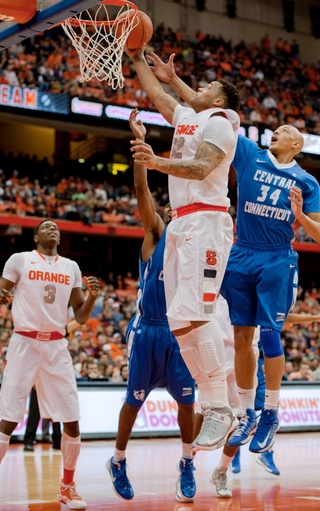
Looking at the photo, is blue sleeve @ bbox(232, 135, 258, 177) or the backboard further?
blue sleeve @ bbox(232, 135, 258, 177)

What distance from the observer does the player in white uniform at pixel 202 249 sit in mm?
5090

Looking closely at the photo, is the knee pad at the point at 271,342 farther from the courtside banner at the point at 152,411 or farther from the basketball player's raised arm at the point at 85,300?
the courtside banner at the point at 152,411

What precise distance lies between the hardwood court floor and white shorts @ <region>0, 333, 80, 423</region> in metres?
0.76

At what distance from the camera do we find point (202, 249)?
16.9ft

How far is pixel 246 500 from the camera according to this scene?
6.72 m

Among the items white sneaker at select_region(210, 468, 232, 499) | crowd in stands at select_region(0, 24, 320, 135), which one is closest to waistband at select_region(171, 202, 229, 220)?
white sneaker at select_region(210, 468, 232, 499)

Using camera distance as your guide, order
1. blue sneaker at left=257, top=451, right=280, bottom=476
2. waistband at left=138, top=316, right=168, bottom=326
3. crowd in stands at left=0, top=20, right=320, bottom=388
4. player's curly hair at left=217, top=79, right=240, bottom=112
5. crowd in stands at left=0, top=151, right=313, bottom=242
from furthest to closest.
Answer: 1. crowd in stands at left=0, top=151, right=313, bottom=242
2. crowd in stands at left=0, top=20, right=320, bottom=388
3. blue sneaker at left=257, top=451, right=280, bottom=476
4. waistband at left=138, top=316, right=168, bottom=326
5. player's curly hair at left=217, top=79, right=240, bottom=112

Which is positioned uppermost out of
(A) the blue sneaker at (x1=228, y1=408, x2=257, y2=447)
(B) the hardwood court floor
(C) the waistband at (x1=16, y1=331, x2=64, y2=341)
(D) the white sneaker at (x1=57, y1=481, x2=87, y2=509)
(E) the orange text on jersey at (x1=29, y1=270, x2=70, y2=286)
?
(E) the orange text on jersey at (x1=29, y1=270, x2=70, y2=286)

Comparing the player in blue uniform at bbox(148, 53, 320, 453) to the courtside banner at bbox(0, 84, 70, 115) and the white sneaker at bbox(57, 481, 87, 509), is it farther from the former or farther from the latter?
the courtside banner at bbox(0, 84, 70, 115)

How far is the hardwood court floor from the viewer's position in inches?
252

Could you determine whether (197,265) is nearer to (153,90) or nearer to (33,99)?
(153,90)

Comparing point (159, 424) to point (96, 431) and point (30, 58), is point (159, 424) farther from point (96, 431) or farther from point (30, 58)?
point (30, 58)

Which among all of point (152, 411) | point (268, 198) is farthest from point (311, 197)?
point (152, 411)

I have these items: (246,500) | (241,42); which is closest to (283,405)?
(246,500)
